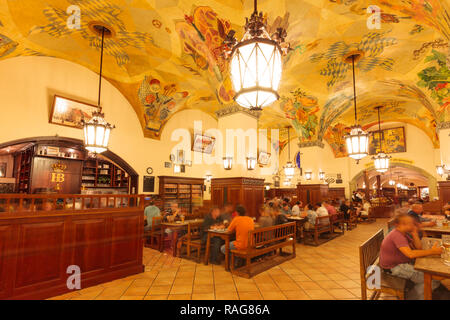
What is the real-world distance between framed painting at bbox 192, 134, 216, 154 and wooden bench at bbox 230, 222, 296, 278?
717 cm

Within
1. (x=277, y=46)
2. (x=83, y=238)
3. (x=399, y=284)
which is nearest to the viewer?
(x=277, y=46)

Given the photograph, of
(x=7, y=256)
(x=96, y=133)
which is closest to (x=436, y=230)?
(x=96, y=133)

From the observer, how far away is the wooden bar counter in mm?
3443

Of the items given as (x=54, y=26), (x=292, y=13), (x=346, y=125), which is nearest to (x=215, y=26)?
(x=292, y=13)

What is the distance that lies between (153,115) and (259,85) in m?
8.90

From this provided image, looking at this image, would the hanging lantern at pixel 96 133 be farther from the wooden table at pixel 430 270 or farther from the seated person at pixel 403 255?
the wooden table at pixel 430 270

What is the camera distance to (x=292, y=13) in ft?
18.8

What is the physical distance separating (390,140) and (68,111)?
17.6 m

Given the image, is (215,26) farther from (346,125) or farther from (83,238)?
(346,125)

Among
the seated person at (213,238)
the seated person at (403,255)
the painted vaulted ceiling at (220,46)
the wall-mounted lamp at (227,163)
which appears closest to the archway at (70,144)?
the painted vaulted ceiling at (220,46)

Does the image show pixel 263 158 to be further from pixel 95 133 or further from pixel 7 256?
pixel 7 256

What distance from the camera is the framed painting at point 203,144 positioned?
1226 cm

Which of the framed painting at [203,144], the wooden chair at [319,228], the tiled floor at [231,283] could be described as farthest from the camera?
the framed painting at [203,144]

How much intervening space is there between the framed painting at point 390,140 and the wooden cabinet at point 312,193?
6.81 meters
